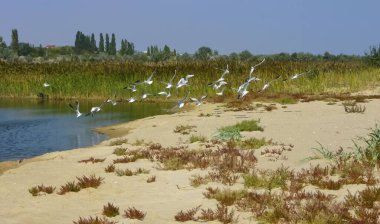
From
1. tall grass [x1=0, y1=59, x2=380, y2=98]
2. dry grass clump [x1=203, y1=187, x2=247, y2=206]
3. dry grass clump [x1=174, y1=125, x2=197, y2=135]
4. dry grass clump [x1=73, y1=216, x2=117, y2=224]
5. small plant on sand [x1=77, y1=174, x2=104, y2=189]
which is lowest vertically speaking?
dry grass clump [x1=73, y1=216, x2=117, y2=224]

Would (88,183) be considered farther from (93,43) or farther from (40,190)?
(93,43)

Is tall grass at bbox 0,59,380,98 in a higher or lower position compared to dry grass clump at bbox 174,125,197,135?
higher

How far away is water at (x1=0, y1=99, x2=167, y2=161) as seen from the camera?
64.3 feet

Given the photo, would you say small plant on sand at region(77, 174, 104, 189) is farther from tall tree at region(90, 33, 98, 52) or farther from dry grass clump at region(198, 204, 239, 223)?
tall tree at region(90, 33, 98, 52)

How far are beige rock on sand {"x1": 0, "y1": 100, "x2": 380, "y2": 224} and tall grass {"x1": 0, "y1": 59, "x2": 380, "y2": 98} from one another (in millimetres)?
14363

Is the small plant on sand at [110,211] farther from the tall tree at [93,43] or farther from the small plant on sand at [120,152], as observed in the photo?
the tall tree at [93,43]

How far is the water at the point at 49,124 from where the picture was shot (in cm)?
1959

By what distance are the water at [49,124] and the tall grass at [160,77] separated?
2646mm

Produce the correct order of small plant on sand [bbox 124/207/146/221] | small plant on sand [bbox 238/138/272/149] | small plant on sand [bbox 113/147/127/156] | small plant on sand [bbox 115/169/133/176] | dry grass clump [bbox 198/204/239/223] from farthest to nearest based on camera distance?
1. small plant on sand [bbox 113/147/127/156]
2. small plant on sand [bbox 238/138/272/149]
3. small plant on sand [bbox 115/169/133/176]
4. small plant on sand [bbox 124/207/146/221]
5. dry grass clump [bbox 198/204/239/223]

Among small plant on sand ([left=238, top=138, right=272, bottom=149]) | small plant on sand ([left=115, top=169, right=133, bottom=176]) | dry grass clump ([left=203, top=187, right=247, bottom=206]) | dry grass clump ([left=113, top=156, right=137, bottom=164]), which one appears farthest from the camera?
small plant on sand ([left=238, top=138, right=272, bottom=149])

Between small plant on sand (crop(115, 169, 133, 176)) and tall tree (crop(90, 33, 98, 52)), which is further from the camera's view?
tall tree (crop(90, 33, 98, 52))

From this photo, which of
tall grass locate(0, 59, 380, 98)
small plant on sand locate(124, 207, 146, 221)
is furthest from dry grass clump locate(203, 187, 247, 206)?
tall grass locate(0, 59, 380, 98)

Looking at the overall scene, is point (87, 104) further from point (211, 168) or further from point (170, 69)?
point (211, 168)

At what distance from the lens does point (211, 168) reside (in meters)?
11.9
